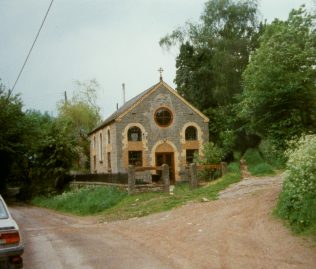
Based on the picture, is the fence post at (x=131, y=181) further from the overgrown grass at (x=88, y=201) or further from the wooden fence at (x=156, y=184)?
the overgrown grass at (x=88, y=201)

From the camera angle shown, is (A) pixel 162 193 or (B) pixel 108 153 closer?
(A) pixel 162 193

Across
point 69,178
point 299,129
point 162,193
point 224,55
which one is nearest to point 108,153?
point 69,178

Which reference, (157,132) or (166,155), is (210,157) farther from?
(157,132)

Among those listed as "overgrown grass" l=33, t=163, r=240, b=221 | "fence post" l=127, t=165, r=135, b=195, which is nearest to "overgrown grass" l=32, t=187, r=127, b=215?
"overgrown grass" l=33, t=163, r=240, b=221

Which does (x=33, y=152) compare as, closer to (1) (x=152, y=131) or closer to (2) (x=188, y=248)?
(1) (x=152, y=131)

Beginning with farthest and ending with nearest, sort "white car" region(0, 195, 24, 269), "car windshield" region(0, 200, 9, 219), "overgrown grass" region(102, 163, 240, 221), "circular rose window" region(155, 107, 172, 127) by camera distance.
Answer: "circular rose window" region(155, 107, 172, 127) < "overgrown grass" region(102, 163, 240, 221) < "car windshield" region(0, 200, 9, 219) < "white car" region(0, 195, 24, 269)

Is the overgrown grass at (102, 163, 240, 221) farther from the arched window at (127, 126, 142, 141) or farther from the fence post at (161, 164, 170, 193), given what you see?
the arched window at (127, 126, 142, 141)

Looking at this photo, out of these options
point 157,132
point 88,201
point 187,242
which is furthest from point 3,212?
point 157,132

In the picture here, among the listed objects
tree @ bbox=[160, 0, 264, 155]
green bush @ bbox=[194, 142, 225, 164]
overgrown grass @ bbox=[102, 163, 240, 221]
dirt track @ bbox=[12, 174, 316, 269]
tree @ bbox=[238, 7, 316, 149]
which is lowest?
dirt track @ bbox=[12, 174, 316, 269]

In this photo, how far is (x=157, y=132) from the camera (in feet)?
117

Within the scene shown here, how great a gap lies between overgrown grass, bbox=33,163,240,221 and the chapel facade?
7.48 m

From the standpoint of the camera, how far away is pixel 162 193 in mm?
22844

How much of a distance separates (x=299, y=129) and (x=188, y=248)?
9074 mm

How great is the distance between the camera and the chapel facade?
34.8 m
